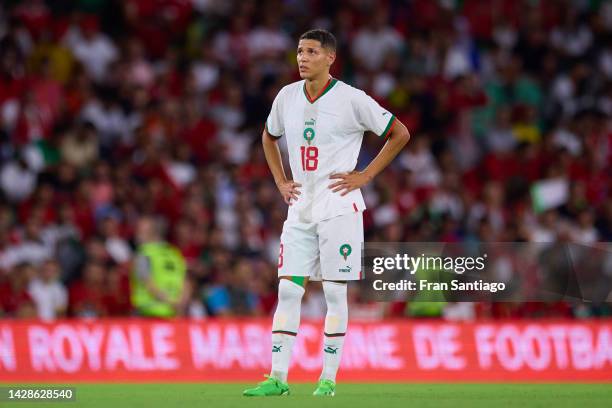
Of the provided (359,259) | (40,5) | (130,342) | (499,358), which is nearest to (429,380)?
(499,358)

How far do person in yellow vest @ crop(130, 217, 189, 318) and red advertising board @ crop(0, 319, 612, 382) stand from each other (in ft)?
2.22

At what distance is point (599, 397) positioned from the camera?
33.2ft

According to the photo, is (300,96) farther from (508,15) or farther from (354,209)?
(508,15)

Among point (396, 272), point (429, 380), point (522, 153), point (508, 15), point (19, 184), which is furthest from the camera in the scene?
point (508, 15)

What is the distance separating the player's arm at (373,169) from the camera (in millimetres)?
9625

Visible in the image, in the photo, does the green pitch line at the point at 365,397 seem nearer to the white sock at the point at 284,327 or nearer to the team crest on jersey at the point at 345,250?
the white sock at the point at 284,327

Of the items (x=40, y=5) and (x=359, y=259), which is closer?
(x=359, y=259)

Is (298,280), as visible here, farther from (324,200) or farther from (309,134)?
(309,134)

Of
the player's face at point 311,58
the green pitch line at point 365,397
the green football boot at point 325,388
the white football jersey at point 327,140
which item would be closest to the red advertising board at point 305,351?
the green pitch line at point 365,397

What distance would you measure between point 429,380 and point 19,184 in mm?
6277

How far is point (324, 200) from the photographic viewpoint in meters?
9.62

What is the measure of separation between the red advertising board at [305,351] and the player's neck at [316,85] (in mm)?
4850

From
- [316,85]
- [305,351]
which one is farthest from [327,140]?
[305,351]

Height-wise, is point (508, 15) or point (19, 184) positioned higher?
point (508, 15)
